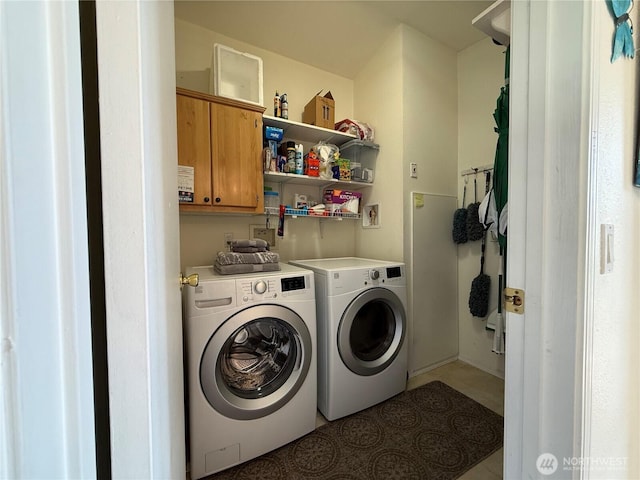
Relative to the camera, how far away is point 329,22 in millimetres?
1862

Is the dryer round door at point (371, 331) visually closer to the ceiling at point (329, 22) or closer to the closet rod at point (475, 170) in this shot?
the closet rod at point (475, 170)

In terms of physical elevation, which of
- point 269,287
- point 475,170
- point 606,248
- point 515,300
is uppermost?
point 475,170

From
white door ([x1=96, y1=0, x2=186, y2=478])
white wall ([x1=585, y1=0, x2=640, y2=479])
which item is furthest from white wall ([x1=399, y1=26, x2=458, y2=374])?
white door ([x1=96, y1=0, x2=186, y2=478])

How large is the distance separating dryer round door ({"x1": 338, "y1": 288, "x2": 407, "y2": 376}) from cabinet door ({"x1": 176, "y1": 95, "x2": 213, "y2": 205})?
1.10m

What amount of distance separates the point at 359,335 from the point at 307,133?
5.10 feet

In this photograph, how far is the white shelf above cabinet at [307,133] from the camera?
182 centimetres

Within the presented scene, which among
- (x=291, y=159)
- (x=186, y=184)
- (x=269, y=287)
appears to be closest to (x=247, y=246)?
(x=269, y=287)

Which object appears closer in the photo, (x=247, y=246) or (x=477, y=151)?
(x=247, y=246)

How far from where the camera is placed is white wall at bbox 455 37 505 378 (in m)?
1.99

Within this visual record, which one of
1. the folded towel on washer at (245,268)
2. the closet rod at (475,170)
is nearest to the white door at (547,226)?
the folded towel on washer at (245,268)

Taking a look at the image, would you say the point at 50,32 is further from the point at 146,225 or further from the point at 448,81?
the point at 448,81

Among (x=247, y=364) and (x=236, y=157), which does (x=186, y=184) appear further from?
(x=247, y=364)

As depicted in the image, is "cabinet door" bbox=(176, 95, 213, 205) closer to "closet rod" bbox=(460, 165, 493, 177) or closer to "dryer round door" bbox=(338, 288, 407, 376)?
"dryer round door" bbox=(338, 288, 407, 376)

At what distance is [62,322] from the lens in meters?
0.31
